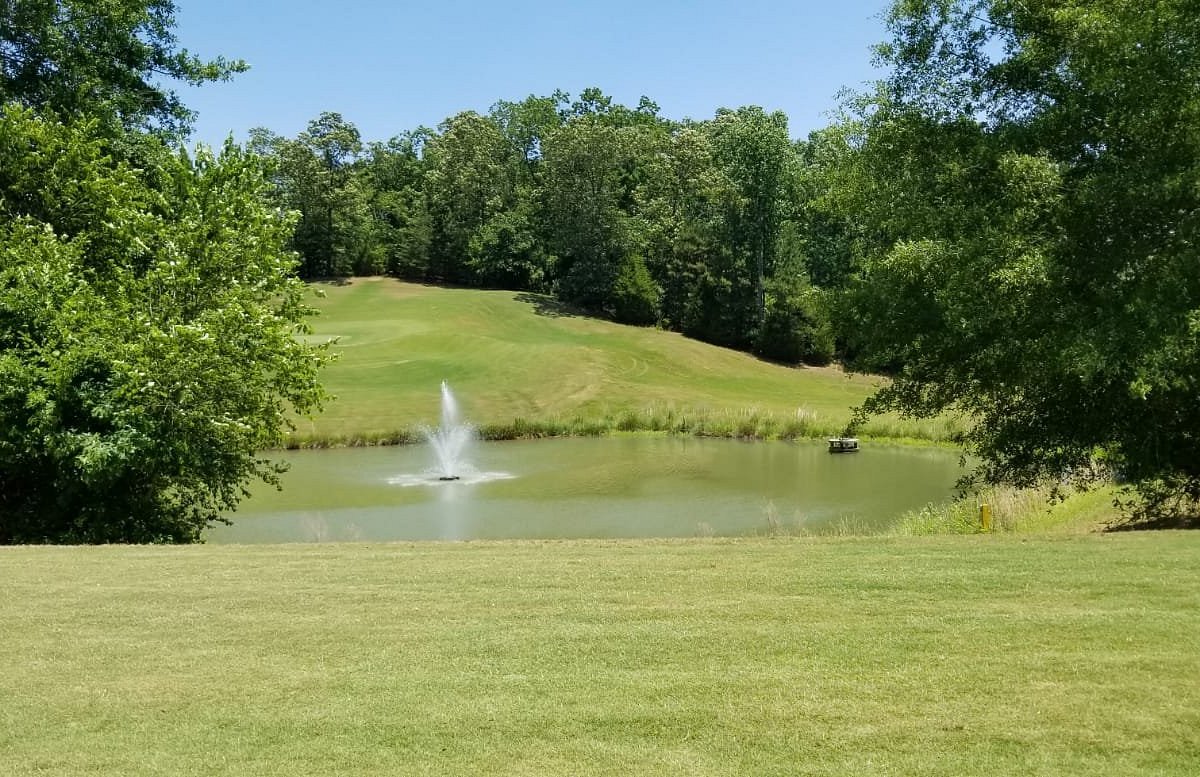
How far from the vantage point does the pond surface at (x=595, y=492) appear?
23406 millimetres

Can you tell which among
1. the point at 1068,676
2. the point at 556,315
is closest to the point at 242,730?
the point at 1068,676

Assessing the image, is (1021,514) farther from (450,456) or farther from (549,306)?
(549,306)

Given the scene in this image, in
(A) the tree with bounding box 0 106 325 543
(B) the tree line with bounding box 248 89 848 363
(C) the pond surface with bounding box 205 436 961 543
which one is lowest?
(C) the pond surface with bounding box 205 436 961 543

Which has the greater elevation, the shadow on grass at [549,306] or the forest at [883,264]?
the shadow on grass at [549,306]

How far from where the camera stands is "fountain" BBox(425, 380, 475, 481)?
1354 inches

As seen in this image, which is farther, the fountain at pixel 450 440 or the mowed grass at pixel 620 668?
the fountain at pixel 450 440

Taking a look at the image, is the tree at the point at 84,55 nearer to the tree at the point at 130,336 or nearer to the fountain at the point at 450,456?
the tree at the point at 130,336

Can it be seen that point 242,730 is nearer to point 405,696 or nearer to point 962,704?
point 405,696

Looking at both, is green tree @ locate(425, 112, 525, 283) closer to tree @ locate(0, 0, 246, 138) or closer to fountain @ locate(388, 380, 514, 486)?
fountain @ locate(388, 380, 514, 486)

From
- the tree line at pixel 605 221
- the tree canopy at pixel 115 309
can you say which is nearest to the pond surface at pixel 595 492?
the tree canopy at pixel 115 309

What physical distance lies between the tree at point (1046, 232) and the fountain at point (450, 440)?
18.9 meters

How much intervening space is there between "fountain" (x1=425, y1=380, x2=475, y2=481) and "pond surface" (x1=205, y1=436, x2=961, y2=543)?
1.76ft

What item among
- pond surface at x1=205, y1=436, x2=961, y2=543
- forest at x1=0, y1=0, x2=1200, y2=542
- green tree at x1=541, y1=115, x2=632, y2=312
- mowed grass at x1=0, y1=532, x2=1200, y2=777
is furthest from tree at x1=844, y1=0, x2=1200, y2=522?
green tree at x1=541, y1=115, x2=632, y2=312

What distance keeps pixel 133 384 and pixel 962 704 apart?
13678 millimetres
